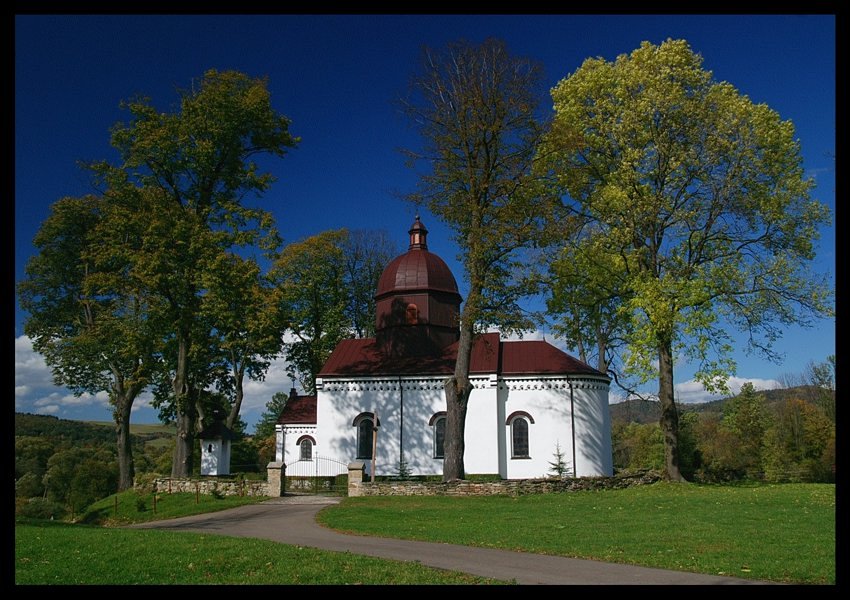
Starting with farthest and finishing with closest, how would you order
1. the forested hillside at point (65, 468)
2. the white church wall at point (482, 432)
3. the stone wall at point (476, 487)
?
the forested hillside at point (65, 468) < the white church wall at point (482, 432) < the stone wall at point (476, 487)

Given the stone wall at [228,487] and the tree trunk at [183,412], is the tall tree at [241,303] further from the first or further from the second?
the stone wall at [228,487]

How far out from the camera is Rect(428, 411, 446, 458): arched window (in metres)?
31.6

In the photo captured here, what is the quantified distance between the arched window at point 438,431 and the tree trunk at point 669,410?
11104 mm

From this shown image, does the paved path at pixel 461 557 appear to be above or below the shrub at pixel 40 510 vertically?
above

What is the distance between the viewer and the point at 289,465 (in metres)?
36.7

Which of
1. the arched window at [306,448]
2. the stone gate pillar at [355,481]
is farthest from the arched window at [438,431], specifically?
the stone gate pillar at [355,481]

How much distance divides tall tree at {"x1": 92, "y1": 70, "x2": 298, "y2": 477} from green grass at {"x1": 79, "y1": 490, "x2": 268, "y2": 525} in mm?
2381

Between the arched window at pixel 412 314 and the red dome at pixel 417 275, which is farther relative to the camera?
the red dome at pixel 417 275

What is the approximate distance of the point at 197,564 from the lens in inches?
391

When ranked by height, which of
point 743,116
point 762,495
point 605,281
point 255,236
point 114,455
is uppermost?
point 743,116

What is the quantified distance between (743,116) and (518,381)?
14.9 m

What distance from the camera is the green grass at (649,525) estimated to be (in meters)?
10.2

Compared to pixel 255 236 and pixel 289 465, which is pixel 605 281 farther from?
pixel 289 465
